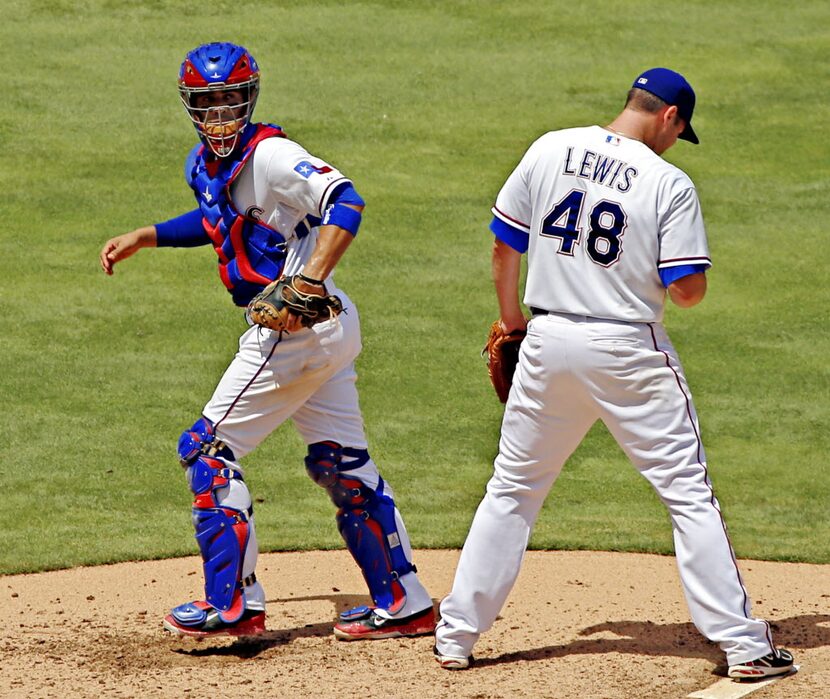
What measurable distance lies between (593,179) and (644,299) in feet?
1.34

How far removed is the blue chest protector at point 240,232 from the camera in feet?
16.4

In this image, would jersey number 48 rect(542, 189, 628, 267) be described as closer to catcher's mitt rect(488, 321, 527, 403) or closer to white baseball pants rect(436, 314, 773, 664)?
white baseball pants rect(436, 314, 773, 664)

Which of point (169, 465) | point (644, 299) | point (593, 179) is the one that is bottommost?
point (169, 465)

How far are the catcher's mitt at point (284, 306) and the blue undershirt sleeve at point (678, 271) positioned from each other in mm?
1127

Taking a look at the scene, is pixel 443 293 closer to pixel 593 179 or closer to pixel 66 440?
pixel 66 440

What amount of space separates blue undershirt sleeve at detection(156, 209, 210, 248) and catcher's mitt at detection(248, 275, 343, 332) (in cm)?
57

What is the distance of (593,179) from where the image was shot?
4484 millimetres

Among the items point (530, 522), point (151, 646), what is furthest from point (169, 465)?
point (530, 522)

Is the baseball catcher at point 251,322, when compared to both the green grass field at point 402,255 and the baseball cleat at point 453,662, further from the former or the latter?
the green grass field at point 402,255

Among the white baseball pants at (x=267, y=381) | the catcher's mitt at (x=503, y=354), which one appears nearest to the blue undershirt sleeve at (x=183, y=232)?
the white baseball pants at (x=267, y=381)

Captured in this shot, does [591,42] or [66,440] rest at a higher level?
[591,42]

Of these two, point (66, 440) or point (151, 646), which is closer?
point (151, 646)

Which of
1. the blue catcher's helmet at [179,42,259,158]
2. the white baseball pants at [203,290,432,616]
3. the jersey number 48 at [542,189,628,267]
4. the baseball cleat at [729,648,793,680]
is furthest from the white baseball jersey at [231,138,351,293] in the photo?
the baseball cleat at [729,648,793,680]

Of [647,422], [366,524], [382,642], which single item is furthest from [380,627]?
[647,422]
